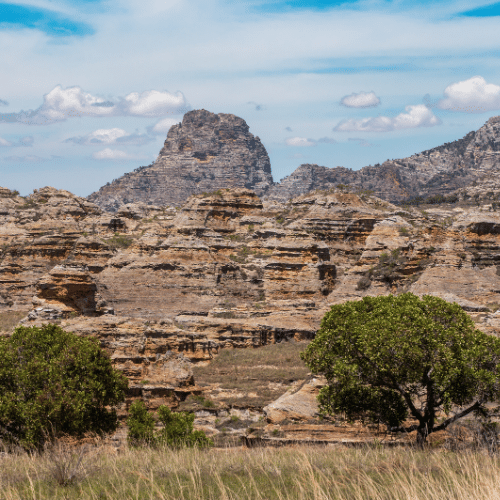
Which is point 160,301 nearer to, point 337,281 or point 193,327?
point 193,327

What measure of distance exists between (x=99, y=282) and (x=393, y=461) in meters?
44.2

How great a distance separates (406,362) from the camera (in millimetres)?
17938

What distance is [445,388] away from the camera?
1830cm

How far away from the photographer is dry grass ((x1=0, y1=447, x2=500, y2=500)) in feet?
28.6

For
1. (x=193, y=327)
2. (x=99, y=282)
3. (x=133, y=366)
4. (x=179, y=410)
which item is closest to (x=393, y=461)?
(x=179, y=410)

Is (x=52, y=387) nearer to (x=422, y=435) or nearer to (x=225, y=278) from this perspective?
(x=422, y=435)

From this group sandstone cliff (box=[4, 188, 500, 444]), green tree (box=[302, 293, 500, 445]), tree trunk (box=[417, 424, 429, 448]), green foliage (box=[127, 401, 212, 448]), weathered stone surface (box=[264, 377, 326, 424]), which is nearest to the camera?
tree trunk (box=[417, 424, 429, 448])

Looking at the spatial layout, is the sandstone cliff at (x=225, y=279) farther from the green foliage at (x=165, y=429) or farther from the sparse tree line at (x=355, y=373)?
the sparse tree line at (x=355, y=373)

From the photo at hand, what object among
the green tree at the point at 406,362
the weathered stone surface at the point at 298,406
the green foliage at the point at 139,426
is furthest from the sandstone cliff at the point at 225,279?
the green tree at the point at 406,362

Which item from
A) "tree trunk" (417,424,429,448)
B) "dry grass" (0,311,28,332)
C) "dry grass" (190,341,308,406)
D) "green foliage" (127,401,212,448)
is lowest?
"dry grass" (190,341,308,406)

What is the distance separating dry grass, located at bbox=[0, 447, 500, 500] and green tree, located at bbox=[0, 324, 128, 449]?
697cm

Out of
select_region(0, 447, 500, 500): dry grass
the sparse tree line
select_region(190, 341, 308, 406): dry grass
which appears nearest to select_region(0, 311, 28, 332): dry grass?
select_region(190, 341, 308, 406): dry grass

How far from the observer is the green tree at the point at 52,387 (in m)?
19.4

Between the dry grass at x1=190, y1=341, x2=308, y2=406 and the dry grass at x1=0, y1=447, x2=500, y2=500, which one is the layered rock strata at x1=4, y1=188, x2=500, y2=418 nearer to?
the dry grass at x1=190, y1=341, x2=308, y2=406
